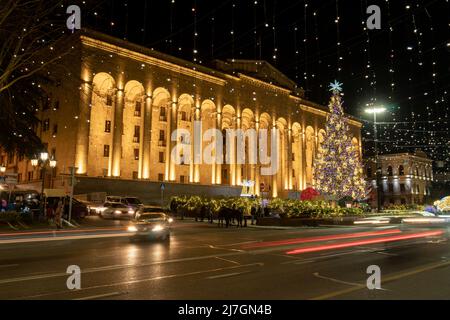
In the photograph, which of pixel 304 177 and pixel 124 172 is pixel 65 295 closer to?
pixel 124 172

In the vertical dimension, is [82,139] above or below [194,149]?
below

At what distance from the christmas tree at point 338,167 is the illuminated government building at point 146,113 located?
7215mm

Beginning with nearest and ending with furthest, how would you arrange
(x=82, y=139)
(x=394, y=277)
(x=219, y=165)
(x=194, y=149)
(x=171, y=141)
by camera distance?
(x=394, y=277) → (x=82, y=139) → (x=171, y=141) → (x=194, y=149) → (x=219, y=165)

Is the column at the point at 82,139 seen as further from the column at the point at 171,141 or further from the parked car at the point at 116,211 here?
the column at the point at 171,141

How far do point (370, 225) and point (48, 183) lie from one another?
3373 centimetres

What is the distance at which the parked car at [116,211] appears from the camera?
3300 centimetres

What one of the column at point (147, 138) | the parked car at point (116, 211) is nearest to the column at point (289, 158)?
the column at point (147, 138)

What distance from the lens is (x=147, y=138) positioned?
48.1 m

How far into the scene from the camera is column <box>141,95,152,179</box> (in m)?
47.4

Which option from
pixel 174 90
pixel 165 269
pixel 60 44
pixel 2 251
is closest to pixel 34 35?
pixel 60 44

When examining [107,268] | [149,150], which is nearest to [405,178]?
[149,150]

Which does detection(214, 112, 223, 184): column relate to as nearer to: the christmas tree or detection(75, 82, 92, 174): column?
the christmas tree

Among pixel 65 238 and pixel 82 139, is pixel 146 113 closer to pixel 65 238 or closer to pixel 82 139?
pixel 82 139

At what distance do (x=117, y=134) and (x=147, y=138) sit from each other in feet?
13.6
